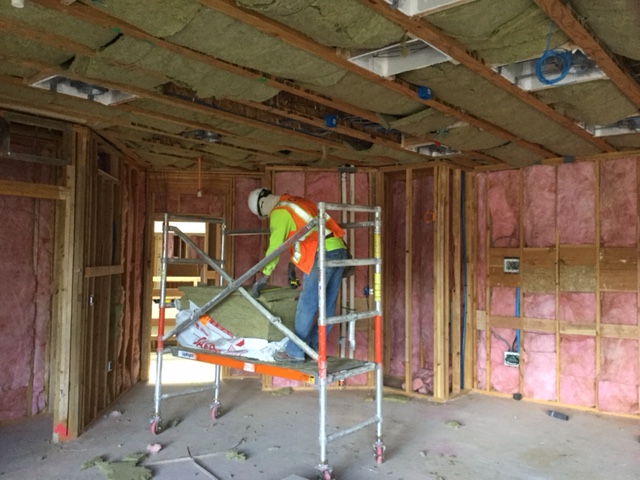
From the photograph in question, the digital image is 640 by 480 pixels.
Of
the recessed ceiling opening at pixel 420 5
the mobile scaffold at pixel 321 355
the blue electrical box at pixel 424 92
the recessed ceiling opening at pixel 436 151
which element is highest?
the recessed ceiling opening at pixel 436 151

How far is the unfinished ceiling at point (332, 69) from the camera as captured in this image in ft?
7.36

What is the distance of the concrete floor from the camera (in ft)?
11.9

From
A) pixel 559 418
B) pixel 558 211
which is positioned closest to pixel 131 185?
pixel 558 211

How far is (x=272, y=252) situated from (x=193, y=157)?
2.39m

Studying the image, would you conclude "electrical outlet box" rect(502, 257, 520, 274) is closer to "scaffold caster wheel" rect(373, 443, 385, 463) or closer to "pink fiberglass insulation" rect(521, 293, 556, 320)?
"pink fiberglass insulation" rect(521, 293, 556, 320)

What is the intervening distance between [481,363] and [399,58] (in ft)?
13.5

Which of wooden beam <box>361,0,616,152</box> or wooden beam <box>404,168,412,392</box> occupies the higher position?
wooden beam <box>361,0,616,152</box>

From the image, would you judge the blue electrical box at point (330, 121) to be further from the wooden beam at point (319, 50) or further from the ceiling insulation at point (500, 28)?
the ceiling insulation at point (500, 28)

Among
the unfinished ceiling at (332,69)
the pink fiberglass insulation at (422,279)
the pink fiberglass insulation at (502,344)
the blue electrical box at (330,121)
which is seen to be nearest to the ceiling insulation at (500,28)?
the unfinished ceiling at (332,69)

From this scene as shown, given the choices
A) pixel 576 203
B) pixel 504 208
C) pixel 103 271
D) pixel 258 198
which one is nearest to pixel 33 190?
pixel 103 271

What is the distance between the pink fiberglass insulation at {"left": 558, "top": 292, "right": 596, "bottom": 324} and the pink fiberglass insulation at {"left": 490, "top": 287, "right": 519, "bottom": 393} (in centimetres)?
50

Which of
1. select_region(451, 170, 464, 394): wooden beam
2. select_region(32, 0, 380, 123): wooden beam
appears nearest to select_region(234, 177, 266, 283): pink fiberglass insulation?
select_region(451, 170, 464, 394): wooden beam

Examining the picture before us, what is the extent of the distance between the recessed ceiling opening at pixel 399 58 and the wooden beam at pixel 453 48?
10 centimetres

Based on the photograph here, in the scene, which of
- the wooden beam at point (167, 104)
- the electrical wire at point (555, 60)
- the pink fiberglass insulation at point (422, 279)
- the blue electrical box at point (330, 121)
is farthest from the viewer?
the pink fiberglass insulation at point (422, 279)
